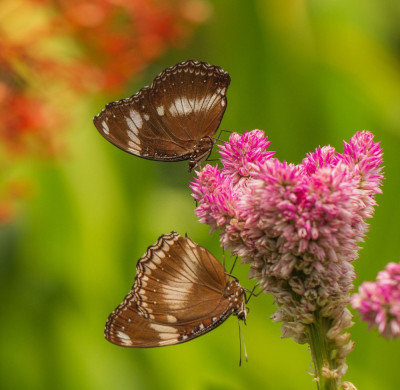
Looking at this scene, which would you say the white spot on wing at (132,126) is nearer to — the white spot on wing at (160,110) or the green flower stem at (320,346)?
the white spot on wing at (160,110)

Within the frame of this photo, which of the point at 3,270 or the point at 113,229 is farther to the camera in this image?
the point at 3,270

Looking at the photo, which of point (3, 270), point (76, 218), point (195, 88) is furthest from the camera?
point (3, 270)

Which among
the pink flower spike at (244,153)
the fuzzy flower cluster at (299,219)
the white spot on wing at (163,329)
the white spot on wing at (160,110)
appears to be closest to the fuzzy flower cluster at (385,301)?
the fuzzy flower cluster at (299,219)

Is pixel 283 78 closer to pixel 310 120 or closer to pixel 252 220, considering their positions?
pixel 310 120

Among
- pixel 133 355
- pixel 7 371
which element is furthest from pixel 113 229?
pixel 7 371

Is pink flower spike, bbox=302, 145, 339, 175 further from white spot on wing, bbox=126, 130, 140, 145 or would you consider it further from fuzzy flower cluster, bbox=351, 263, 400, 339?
white spot on wing, bbox=126, 130, 140, 145

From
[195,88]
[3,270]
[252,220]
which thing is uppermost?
[195,88]

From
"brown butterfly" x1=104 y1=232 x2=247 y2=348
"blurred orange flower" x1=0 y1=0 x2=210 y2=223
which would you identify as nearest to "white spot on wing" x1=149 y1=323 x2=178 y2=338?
"brown butterfly" x1=104 y1=232 x2=247 y2=348
